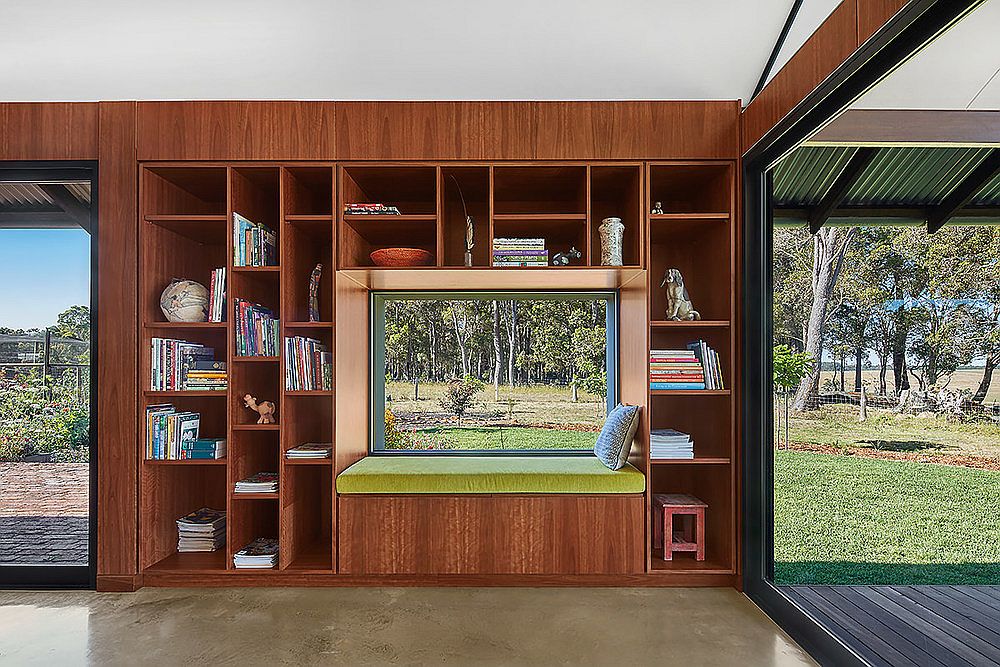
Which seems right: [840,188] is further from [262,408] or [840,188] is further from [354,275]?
[262,408]

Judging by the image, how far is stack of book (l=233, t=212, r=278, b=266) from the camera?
12.7ft

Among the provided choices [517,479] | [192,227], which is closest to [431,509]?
[517,479]

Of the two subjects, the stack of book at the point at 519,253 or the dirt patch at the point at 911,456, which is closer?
the dirt patch at the point at 911,456

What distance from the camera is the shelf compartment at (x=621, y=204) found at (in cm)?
390

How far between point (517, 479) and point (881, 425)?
1818 mm

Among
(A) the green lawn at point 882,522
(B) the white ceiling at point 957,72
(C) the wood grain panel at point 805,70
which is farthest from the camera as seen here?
(C) the wood grain panel at point 805,70

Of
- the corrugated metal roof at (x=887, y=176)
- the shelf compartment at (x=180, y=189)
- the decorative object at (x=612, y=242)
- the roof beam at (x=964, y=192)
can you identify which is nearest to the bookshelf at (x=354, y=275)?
the shelf compartment at (x=180, y=189)

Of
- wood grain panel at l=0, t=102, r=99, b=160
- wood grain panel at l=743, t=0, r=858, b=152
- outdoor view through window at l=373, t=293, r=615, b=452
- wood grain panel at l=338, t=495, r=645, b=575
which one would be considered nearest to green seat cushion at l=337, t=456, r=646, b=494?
wood grain panel at l=338, t=495, r=645, b=575

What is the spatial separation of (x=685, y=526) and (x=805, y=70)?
8.31ft

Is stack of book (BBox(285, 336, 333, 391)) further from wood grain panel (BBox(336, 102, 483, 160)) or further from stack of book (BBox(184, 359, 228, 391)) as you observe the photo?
wood grain panel (BBox(336, 102, 483, 160))

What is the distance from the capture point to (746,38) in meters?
3.79

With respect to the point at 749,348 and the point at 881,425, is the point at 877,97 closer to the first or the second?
the point at 881,425

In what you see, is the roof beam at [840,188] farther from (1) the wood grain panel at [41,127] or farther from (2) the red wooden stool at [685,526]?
(1) the wood grain panel at [41,127]

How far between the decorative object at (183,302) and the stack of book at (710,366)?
110 inches
